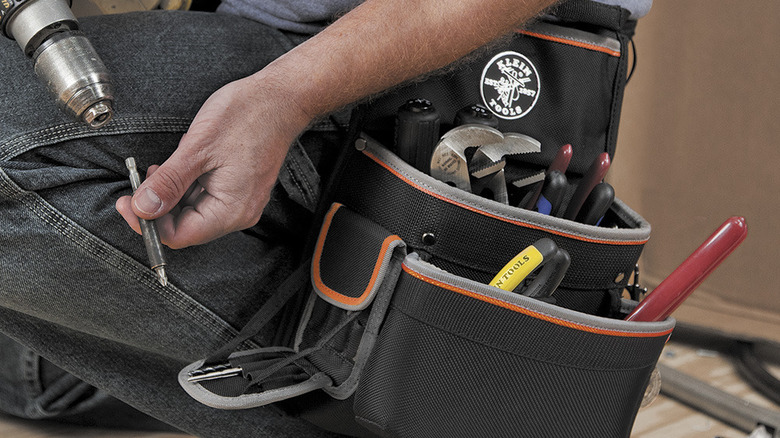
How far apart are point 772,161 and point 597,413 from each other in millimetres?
812

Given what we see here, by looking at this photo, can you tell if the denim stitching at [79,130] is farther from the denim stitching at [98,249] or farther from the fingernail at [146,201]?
the fingernail at [146,201]

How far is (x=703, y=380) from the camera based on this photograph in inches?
48.8

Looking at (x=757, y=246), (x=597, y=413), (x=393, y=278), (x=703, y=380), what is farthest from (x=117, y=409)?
(x=757, y=246)

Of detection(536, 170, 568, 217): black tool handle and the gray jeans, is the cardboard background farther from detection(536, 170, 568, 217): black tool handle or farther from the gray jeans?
the gray jeans

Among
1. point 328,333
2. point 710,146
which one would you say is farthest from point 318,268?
point 710,146

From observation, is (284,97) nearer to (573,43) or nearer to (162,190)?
(162,190)

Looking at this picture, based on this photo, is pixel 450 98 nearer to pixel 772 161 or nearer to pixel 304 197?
pixel 304 197

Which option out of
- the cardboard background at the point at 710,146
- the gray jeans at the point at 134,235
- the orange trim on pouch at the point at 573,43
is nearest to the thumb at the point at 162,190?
the gray jeans at the point at 134,235

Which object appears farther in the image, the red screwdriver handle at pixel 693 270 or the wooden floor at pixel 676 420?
the wooden floor at pixel 676 420

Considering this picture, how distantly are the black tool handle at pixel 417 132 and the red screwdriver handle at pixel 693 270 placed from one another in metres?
0.24

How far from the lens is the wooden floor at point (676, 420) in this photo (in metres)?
0.91

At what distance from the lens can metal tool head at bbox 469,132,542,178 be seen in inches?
26.5

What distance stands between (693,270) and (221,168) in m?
0.42

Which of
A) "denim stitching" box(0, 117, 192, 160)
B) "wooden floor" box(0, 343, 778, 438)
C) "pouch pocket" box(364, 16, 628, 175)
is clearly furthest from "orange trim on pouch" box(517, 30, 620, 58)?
"wooden floor" box(0, 343, 778, 438)
